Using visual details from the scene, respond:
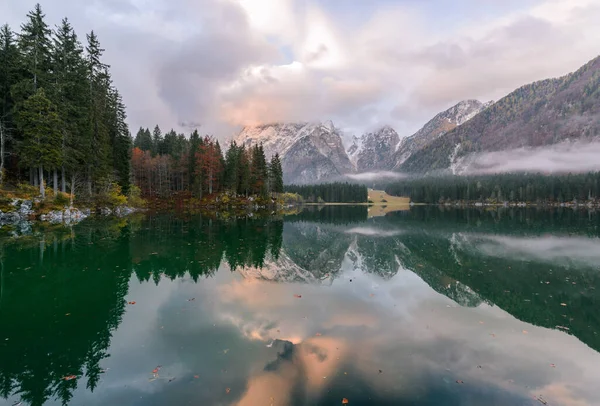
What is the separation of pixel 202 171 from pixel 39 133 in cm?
4254

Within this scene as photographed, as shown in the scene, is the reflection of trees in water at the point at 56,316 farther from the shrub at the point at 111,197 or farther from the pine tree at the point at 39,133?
the shrub at the point at 111,197

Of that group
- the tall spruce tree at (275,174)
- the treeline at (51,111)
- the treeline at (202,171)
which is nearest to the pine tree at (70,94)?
the treeline at (51,111)

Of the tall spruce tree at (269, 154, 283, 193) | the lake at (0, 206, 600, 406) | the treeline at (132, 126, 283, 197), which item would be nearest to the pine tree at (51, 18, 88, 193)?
the lake at (0, 206, 600, 406)

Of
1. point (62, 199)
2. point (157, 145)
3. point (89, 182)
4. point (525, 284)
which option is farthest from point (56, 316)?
point (157, 145)

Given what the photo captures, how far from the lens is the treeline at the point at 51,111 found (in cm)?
3884

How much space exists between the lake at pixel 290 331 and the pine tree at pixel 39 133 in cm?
2385

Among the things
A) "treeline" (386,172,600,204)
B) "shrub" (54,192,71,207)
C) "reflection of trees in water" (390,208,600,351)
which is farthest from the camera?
"treeline" (386,172,600,204)

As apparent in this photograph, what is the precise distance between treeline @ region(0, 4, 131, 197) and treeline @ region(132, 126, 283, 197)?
1162 inches

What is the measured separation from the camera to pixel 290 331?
33.2ft

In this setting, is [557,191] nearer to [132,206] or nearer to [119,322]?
[132,206]

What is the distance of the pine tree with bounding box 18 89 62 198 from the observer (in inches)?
1508

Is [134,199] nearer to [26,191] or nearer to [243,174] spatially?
[26,191]

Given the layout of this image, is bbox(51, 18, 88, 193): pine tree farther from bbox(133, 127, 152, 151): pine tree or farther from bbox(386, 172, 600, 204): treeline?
bbox(386, 172, 600, 204): treeline

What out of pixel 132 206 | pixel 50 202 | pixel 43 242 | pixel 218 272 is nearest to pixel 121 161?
pixel 132 206
